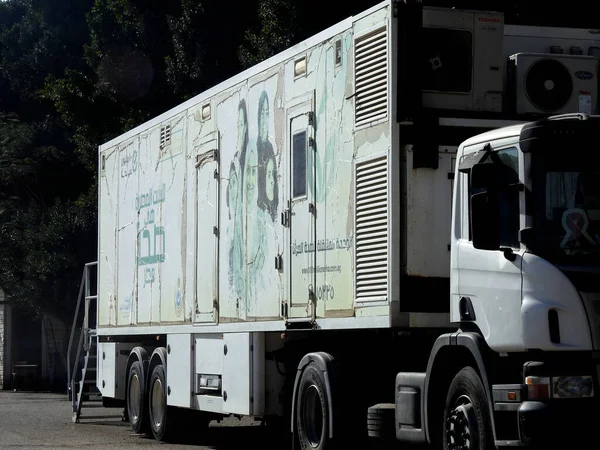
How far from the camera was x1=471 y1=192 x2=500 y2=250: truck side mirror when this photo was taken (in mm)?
→ 8859

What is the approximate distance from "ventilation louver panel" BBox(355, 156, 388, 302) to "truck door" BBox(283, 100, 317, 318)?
110cm

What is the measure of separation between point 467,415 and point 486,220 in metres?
1.46

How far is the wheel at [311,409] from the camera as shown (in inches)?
457

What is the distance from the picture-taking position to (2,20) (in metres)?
43.3

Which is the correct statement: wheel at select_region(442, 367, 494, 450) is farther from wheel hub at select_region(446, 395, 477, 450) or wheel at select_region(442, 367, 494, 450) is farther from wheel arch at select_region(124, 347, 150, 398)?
wheel arch at select_region(124, 347, 150, 398)

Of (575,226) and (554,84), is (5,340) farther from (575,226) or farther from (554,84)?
(575,226)

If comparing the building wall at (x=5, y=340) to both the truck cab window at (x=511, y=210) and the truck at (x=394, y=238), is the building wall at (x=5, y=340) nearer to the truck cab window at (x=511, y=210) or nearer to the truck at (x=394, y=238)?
the truck at (x=394, y=238)

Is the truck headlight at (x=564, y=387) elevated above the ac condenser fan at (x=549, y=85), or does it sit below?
below

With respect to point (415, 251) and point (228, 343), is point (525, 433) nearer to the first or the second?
point (415, 251)

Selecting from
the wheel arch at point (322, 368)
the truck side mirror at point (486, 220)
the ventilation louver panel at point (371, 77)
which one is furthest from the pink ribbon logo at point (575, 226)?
the wheel arch at point (322, 368)

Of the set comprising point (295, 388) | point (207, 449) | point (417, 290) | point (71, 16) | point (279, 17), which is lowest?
point (207, 449)

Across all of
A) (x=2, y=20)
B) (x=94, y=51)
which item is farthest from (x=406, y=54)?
(x=2, y=20)

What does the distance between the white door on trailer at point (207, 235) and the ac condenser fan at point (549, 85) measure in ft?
16.4

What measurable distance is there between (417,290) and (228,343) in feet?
13.6
